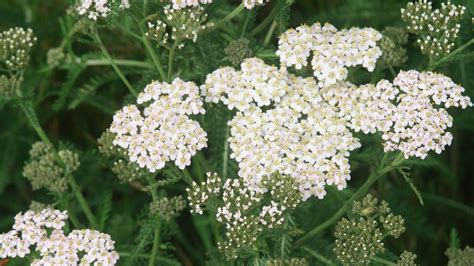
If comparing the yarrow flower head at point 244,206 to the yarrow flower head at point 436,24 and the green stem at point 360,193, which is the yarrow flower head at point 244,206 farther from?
the yarrow flower head at point 436,24

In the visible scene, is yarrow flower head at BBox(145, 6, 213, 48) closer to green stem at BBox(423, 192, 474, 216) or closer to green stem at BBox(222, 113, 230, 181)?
green stem at BBox(222, 113, 230, 181)

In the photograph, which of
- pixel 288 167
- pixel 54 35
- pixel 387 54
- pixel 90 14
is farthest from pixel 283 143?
pixel 54 35

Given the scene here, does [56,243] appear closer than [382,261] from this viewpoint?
Yes

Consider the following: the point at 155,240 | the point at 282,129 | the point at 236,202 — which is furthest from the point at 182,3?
the point at 155,240

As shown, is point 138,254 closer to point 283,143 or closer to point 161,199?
point 161,199

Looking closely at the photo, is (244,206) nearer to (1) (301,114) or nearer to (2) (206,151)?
(1) (301,114)

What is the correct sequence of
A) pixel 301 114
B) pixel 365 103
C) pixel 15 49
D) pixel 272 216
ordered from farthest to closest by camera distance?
pixel 15 49 < pixel 301 114 < pixel 365 103 < pixel 272 216
